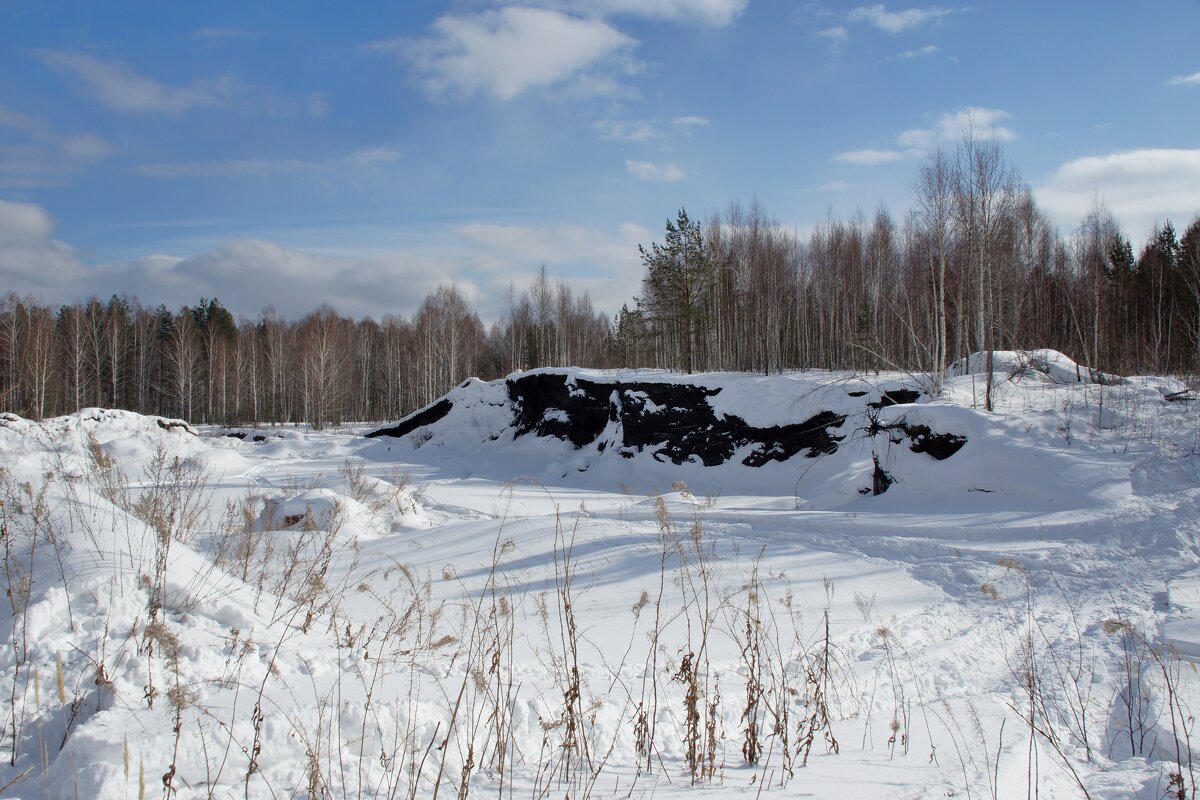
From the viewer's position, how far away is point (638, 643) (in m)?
4.92

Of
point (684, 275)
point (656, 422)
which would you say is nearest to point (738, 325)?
point (684, 275)

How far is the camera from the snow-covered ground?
2.55m

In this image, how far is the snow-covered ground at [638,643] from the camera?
2549 mm

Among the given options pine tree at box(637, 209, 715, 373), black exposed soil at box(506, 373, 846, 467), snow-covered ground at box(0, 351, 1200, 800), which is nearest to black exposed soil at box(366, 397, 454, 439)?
black exposed soil at box(506, 373, 846, 467)

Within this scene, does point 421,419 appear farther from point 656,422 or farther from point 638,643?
point 638,643

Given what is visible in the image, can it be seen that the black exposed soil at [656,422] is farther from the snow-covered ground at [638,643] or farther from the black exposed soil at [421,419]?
the snow-covered ground at [638,643]

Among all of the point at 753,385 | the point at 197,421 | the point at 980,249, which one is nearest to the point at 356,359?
the point at 197,421

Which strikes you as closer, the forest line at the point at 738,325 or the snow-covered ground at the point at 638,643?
the snow-covered ground at the point at 638,643

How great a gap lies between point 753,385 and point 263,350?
44.3m

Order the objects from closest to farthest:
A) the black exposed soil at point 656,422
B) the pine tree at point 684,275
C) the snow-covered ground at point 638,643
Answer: the snow-covered ground at point 638,643
the black exposed soil at point 656,422
the pine tree at point 684,275

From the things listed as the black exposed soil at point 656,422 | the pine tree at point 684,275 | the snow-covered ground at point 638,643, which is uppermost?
the pine tree at point 684,275

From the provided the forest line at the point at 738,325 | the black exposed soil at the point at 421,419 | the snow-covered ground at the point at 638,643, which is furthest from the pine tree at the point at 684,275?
the snow-covered ground at the point at 638,643

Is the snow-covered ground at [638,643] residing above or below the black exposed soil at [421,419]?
below

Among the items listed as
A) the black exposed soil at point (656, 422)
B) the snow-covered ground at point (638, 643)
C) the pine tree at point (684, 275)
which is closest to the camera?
the snow-covered ground at point (638, 643)
